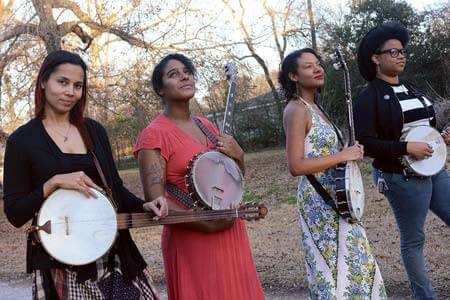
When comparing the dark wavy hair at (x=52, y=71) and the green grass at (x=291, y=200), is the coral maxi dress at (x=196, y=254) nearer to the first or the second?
the dark wavy hair at (x=52, y=71)

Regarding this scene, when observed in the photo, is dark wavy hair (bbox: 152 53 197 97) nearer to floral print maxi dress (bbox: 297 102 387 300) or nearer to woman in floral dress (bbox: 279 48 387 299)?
woman in floral dress (bbox: 279 48 387 299)

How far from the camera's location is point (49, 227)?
2.33m

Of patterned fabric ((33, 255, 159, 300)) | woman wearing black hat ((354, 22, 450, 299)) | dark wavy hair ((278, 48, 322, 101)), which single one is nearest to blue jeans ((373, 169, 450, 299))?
woman wearing black hat ((354, 22, 450, 299))

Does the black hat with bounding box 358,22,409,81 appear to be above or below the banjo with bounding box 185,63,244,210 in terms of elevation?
above

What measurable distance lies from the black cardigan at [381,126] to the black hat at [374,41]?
0.19m

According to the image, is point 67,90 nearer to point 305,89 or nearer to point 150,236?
point 305,89

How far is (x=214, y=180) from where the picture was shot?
2.91 m

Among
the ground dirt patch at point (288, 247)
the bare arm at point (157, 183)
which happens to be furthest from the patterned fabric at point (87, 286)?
the ground dirt patch at point (288, 247)

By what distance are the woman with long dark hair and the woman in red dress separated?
23 cm

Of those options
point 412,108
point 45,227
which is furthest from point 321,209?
point 45,227

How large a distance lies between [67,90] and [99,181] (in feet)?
1.49

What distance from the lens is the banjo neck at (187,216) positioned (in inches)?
102

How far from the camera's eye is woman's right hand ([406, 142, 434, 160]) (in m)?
3.60

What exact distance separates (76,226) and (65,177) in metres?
0.22
